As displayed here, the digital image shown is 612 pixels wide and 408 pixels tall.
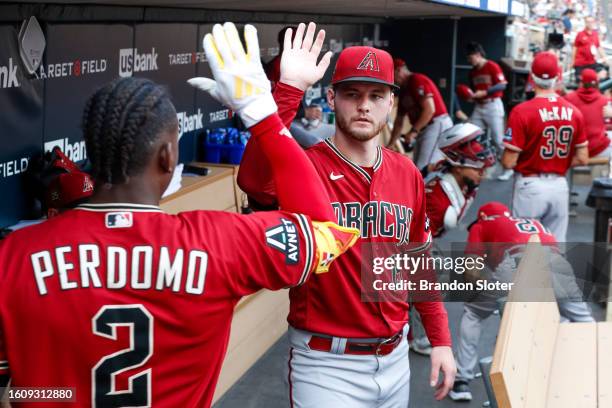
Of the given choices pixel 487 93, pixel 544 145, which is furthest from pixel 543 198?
pixel 487 93

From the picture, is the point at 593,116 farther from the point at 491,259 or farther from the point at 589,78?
the point at 491,259

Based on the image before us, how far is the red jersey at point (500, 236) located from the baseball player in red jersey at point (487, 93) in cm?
605

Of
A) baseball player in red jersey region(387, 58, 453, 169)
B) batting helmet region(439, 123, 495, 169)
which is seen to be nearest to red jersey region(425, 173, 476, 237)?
batting helmet region(439, 123, 495, 169)

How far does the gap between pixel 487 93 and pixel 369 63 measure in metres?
8.20

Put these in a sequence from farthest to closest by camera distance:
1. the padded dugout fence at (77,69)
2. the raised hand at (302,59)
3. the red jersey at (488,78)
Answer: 1. the red jersey at (488,78)
2. the padded dugout fence at (77,69)
3. the raised hand at (302,59)

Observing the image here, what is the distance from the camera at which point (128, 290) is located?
5.49 ft

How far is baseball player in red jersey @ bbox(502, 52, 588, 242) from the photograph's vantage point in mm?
6289

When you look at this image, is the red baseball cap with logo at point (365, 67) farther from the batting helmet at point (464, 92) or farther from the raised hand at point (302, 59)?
the batting helmet at point (464, 92)

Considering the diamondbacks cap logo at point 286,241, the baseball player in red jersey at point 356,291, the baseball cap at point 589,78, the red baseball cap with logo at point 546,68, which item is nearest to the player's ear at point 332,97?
the baseball player in red jersey at point 356,291

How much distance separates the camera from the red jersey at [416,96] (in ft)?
28.1

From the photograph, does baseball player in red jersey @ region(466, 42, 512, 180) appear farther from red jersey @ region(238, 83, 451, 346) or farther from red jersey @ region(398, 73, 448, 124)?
red jersey @ region(238, 83, 451, 346)

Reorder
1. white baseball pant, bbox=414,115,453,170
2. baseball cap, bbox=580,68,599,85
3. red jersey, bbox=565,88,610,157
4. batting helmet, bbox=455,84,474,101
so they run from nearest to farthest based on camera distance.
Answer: red jersey, bbox=565,88,610,157 → baseball cap, bbox=580,68,599,85 → white baseball pant, bbox=414,115,453,170 → batting helmet, bbox=455,84,474,101

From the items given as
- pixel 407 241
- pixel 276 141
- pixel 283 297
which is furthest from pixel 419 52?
pixel 276 141

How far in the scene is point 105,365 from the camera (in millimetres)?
1686
